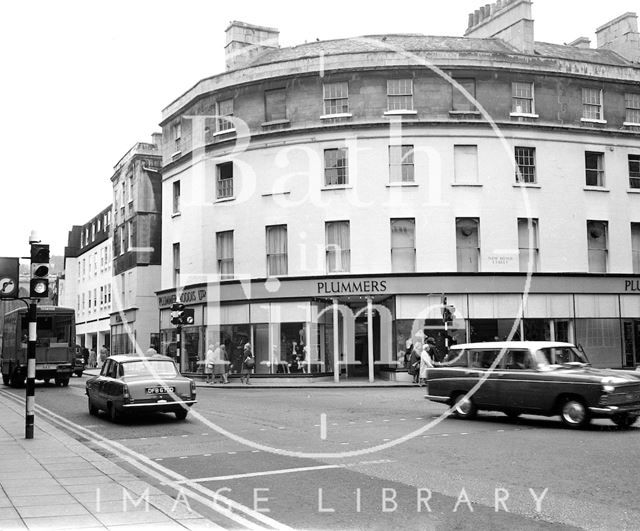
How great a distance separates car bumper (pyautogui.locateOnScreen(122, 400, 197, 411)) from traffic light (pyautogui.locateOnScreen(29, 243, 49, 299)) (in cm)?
325

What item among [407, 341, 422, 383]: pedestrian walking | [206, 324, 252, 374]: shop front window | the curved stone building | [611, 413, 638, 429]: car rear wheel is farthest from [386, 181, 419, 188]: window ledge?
[611, 413, 638, 429]: car rear wheel

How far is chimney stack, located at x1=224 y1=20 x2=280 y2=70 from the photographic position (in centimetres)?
3891

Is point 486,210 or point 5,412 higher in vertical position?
point 486,210

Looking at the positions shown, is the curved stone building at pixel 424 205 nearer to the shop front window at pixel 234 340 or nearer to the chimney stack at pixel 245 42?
the shop front window at pixel 234 340

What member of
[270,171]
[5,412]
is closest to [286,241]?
[270,171]

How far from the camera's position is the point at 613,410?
13547 millimetres

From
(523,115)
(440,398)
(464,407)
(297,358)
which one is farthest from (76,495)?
(523,115)

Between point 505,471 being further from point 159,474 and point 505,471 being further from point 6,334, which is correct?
point 6,334

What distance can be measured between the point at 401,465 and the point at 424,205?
75.5 ft

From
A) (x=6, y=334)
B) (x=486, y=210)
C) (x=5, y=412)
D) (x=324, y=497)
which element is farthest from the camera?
(x=6, y=334)

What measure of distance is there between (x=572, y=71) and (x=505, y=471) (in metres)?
28.3

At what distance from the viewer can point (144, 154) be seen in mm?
48375

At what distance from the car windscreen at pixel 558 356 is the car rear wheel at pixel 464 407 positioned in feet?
6.27

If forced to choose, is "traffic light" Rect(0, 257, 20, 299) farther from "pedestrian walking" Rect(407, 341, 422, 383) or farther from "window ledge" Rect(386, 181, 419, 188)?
"window ledge" Rect(386, 181, 419, 188)
